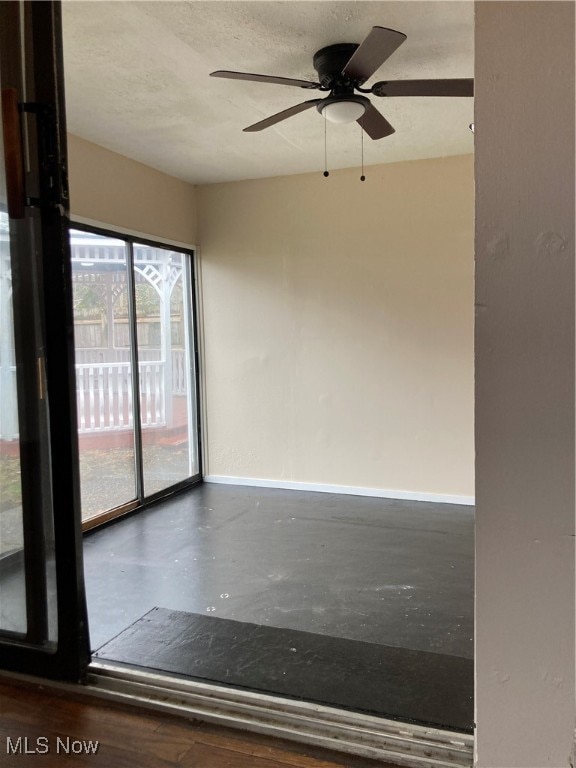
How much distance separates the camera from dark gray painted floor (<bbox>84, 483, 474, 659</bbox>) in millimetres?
2691

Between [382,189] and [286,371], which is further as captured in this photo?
[286,371]

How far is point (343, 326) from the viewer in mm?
4840

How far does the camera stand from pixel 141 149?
4180mm

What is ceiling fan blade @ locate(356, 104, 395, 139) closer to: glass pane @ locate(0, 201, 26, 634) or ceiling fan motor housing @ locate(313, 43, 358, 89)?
ceiling fan motor housing @ locate(313, 43, 358, 89)

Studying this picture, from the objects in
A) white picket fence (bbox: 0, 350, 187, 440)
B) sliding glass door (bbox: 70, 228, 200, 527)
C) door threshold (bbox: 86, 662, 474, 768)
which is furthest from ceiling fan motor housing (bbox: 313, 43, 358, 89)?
door threshold (bbox: 86, 662, 474, 768)

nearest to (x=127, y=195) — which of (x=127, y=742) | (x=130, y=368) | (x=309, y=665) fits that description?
(x=130, y=368)

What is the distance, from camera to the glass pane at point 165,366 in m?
4.73

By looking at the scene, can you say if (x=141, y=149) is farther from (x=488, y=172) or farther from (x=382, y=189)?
(x=488, y=172)

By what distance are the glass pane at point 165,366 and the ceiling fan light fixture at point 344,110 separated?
2.26 meters

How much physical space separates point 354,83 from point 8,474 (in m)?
2.28

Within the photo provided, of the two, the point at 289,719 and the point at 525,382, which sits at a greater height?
the point at 525,382

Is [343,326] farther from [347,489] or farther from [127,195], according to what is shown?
[127,195]

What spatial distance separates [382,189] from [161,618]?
11.8 ft

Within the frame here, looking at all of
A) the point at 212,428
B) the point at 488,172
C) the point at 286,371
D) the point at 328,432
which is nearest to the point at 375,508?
the point at 328,432
